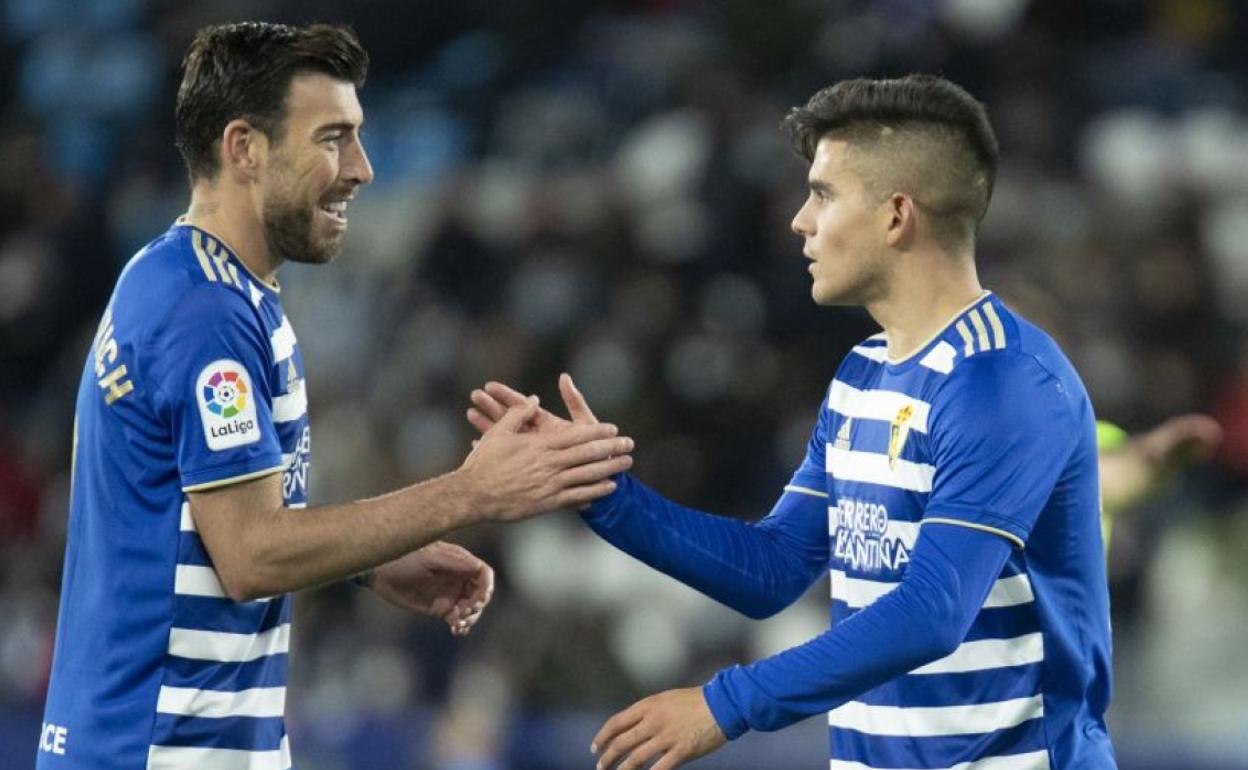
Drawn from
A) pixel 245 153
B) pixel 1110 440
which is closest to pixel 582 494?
pixel 245 153

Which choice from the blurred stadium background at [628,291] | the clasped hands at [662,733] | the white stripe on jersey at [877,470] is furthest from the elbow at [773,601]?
the blurred stadium background at [628,291]

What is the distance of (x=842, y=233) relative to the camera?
14.5 ft

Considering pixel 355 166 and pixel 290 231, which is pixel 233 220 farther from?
pixel 355 166

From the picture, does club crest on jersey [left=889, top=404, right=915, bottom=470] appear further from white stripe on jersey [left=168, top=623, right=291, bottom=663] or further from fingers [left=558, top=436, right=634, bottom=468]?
white stripe on jersey [left=168, top=623, right=291, bottom=663]

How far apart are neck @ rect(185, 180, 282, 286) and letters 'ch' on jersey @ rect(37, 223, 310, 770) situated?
132 millimetres

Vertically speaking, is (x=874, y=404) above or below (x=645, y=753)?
above

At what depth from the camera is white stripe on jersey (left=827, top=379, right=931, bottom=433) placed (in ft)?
13.8

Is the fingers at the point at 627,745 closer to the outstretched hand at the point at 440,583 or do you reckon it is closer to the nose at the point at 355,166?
the outstretched hand at the point at 440,583

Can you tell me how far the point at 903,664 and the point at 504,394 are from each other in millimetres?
1173

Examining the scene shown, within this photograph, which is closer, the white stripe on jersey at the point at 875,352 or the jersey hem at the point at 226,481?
the jersey hem at the point at 226,481

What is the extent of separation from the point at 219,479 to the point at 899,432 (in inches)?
54.1

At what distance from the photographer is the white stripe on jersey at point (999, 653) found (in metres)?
4.17

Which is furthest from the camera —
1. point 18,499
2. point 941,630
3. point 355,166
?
point 18,499

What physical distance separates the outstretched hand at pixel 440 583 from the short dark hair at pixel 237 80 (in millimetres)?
1067
